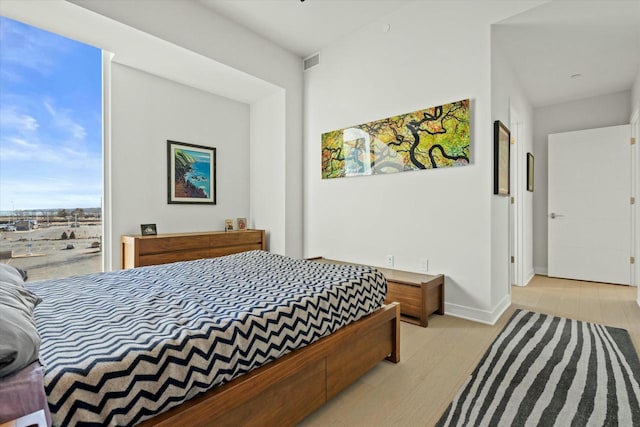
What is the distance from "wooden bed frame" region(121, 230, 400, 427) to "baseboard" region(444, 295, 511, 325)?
117 cm

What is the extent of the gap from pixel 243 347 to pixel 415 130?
104 inches

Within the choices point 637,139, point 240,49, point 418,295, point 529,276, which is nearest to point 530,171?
point 637,139

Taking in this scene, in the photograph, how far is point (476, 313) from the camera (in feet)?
9.09

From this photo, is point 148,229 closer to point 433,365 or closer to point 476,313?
point 433,365

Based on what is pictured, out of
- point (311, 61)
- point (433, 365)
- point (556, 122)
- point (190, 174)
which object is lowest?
point (433, 365)

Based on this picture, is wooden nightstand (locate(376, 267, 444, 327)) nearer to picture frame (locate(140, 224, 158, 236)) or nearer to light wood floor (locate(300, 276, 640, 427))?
light wood floor (locate(300, 276, 640, 427))

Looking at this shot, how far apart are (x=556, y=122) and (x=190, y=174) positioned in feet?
17.7

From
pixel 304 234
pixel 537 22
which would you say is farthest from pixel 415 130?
pixel 304 234

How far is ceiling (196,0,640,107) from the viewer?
2607 mm

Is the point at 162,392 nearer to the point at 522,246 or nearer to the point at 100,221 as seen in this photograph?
the point at 100,221

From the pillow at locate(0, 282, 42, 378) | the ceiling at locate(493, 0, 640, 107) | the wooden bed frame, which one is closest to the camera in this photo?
the pillow at locate(0, 282, 42, 378)

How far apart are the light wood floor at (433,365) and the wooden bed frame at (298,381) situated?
0.09 metres

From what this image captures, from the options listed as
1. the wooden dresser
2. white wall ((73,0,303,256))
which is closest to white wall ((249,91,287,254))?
white wall ((73,0,303,256))

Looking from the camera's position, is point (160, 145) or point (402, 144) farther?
point (160, 145)
